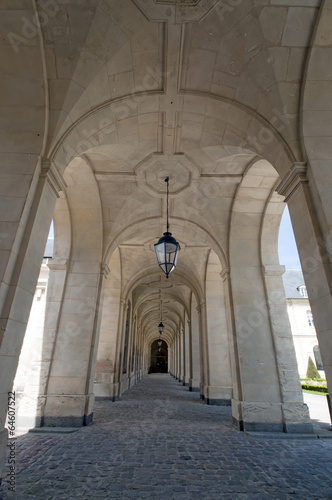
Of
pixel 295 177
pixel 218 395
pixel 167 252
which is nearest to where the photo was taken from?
pixel 295 177

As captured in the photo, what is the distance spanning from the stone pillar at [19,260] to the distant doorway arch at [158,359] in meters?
47.9

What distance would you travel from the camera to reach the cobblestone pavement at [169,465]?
132 inches

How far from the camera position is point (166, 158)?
6664 mm

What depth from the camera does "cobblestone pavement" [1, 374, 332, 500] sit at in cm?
335

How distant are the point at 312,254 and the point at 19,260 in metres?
3.88

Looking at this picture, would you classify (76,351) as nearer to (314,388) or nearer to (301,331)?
(314,388)

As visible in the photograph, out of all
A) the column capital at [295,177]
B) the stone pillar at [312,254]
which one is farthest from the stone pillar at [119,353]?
the column capital at [295,177]

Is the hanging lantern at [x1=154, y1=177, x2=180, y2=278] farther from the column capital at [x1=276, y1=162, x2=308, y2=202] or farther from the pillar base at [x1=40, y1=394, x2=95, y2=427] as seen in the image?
the pillar base at [x1=40, y1=394, x2=95, y2=427]

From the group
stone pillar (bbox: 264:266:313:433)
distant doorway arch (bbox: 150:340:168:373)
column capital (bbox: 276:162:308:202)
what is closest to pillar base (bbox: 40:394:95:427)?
stone pillar (bbox: 264:266:313:433)

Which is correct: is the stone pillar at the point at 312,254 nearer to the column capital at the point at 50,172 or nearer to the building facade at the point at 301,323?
the column capital at the point at 50,172

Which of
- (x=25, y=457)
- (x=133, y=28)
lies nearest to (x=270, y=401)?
(x=25, y=457)

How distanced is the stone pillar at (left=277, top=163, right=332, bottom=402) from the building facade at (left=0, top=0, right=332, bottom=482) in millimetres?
22

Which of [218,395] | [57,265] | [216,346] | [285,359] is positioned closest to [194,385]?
[218,395]

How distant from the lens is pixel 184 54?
4352 mm
